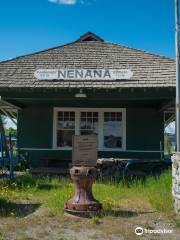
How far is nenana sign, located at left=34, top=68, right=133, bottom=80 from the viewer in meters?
13.9

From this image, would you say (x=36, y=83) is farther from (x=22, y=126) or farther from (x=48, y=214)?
(x=48, y=214)

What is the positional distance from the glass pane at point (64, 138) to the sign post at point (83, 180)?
6924 millimetres

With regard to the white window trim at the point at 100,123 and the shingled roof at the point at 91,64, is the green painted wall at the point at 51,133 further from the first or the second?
the shingled roof at the point at 91,64

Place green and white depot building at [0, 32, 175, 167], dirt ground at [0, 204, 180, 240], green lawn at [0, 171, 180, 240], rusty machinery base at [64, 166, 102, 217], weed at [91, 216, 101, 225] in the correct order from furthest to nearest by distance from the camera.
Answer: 1. green and white depot building at [0, 32, 175, 167]
2. rusty machinery base at [64, 166, 102, 217]
3. weed at [91, 216, 101, 225]
4. green lawn at [0, 171, 180, 240]
5. dirt ground at [0, 204, 180, 240]

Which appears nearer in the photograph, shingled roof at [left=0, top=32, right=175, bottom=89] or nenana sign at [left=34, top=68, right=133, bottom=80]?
shingled roof at [left=0, top=32, right=175, bottom=89]

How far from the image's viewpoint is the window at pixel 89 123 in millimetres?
15857

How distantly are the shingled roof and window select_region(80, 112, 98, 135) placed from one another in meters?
1.98

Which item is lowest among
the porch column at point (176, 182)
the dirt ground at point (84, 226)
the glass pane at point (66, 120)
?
the dirt ground at point (84, 226)

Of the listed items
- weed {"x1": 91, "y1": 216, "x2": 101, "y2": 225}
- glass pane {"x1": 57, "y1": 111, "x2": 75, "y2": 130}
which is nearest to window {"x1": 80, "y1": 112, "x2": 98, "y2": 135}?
glass pane {"x1": 57, "y1": 111, "x2": 75, "y2": 130}

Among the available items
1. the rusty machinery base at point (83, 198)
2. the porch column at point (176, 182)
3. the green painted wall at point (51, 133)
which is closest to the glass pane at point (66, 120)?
the green painted wall at point (51, 133)

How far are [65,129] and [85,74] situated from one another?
9.12 feet

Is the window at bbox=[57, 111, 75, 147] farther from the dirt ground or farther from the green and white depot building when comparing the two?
the dirt ground

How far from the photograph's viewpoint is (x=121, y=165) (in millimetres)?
A: 13148

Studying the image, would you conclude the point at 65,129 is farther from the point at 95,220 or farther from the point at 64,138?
the point at 95,220
